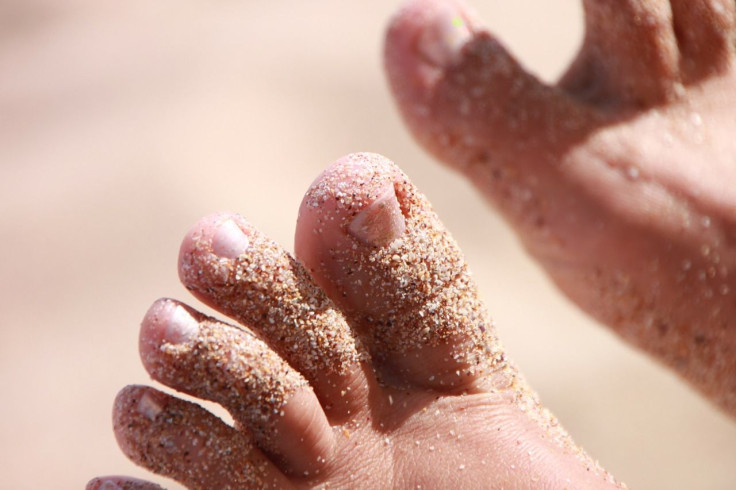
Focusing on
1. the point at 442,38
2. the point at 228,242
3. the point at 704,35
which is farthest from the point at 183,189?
the point at 704,35

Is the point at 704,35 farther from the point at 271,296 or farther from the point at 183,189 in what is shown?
the point at 183,189

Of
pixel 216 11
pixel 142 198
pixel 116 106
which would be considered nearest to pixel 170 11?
pixel 216 11

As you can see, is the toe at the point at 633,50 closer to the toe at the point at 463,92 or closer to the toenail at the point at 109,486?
the toe at the point at 463,92

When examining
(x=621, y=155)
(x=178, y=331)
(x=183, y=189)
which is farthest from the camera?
(x=183, y=189)

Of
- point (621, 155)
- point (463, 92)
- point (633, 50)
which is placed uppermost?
point (463, 92)

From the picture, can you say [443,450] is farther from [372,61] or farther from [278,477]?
[372,61]

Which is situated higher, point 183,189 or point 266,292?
point 183,189

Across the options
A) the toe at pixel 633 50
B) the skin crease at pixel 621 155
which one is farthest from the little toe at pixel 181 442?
the toe at pixel 633 50

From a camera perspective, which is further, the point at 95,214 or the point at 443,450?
the point at 95,214
